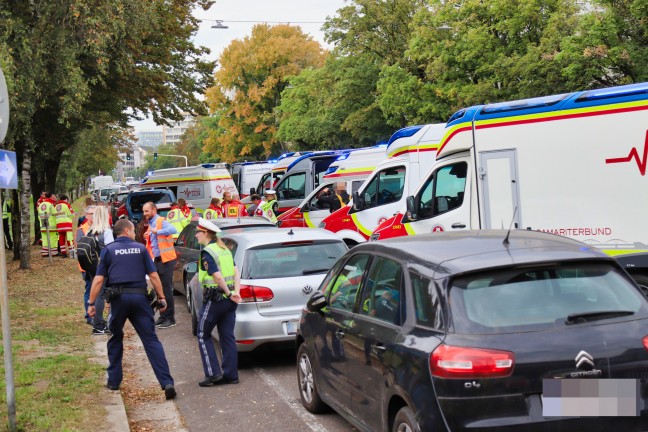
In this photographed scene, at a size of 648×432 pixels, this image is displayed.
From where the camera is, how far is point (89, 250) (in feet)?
→ 35.9

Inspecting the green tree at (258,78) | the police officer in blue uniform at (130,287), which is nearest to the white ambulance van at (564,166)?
the police officer in blue uniform at (130,287)

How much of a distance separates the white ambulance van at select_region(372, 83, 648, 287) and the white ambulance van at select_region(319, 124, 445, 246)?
12.0 feet

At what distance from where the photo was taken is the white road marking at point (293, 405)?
22.2 feet

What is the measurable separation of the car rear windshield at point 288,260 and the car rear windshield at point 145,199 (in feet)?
59.3

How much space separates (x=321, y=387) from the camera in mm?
6633

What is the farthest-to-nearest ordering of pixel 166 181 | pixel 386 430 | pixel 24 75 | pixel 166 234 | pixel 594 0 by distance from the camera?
pixel 166 181, pixel 594 0, pixel 24 75, pixel 166 234, pixel 386 430

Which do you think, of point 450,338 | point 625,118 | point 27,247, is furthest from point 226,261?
point 27,247

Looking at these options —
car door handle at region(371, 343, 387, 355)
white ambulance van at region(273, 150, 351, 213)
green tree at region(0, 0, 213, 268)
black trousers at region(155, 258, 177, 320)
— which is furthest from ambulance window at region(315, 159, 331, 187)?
car door handle at region(371, 343, 387, 355)

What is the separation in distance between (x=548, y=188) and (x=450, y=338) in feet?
19.6

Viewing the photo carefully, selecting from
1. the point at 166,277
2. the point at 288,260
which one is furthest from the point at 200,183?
the point at 288,260

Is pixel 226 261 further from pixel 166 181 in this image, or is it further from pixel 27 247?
pixel 166 181

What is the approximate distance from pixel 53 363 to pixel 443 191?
6121 millimetres

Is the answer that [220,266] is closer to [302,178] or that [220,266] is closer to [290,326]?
[290,326]

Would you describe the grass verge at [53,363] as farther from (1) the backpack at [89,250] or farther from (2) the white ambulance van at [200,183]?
(2) the white ambulance van at [200,183]
